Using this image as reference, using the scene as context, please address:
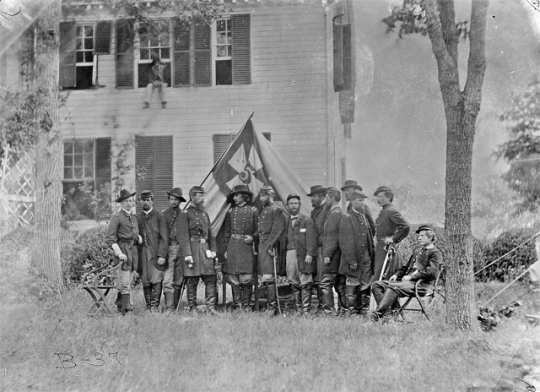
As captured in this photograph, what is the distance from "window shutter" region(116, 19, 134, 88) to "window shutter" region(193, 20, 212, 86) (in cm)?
73

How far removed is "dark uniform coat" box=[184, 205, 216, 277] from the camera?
8.60 m

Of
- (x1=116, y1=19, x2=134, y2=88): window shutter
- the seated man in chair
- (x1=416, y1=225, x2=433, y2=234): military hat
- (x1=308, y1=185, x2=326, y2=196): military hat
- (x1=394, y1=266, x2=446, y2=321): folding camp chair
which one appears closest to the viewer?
(x1=394, y1=266, x2=446, y2=321): folding camp chair

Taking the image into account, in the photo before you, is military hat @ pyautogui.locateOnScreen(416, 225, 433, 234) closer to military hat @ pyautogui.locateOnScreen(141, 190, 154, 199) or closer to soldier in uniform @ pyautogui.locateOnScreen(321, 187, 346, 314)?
soldier in uniform @ pyautogui.locateOnScreen(321, 187, 346, 314)

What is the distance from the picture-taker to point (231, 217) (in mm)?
8789

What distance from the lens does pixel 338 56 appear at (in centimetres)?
766

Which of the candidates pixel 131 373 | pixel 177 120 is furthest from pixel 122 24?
pixel 131 373

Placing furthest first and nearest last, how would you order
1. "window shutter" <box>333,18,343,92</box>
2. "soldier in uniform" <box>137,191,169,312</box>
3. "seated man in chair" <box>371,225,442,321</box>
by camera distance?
1. "soldier in uniform" <box>137,191,169,312</box>
2. "window shutter" <box>333,18,343,92</box>
3. "seated man in chair" <box>371,225,442,321</box>

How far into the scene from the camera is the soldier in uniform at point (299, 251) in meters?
8.49

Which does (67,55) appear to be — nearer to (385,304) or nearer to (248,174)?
(248,174)

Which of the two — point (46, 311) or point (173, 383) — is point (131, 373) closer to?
point (173, 383)

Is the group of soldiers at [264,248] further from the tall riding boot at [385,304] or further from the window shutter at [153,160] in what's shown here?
the tall riding boot at [385,304]

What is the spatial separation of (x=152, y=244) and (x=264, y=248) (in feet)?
4.76

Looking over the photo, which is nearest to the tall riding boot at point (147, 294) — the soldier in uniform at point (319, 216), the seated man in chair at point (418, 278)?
the soldier in uniform at point (319, 216)

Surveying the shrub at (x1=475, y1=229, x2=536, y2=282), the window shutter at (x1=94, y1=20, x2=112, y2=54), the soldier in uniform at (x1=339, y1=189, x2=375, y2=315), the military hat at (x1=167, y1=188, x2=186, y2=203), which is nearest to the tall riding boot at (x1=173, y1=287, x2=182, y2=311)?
Answer: the military hat at (x1=167, y1=188, x2=186, y2=203)
